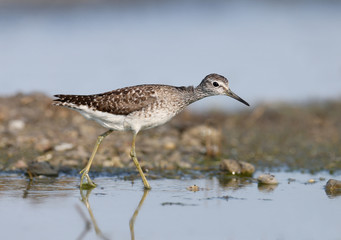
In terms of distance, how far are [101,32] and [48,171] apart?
13.2 metres

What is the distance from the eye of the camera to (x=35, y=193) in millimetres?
9766

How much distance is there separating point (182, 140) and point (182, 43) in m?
8.82

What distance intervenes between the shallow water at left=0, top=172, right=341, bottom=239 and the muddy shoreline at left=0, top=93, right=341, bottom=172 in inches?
48.7

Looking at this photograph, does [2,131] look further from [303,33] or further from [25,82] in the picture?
[303,33]

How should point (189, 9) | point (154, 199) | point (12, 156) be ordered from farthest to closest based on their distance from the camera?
point (189, 9)
point (12, 156)
point (154, 199)

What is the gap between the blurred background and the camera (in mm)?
18125

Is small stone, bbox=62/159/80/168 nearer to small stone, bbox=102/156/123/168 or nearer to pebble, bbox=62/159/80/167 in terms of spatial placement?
pebble, bbox=62/159/80/167

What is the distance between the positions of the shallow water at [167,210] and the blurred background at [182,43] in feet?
20.4

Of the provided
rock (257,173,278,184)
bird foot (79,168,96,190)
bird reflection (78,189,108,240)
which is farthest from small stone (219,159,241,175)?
bird reflection (78,189,108,240)

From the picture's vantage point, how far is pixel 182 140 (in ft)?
45.7

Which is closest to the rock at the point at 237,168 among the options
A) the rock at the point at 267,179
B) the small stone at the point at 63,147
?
the rock at the point at 267,179

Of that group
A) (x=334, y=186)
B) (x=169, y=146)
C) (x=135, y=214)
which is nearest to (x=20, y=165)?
(x=169, y=146)

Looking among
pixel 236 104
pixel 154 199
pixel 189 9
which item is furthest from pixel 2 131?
pixel 189 9

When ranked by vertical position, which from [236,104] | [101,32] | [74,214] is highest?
[101,32]
